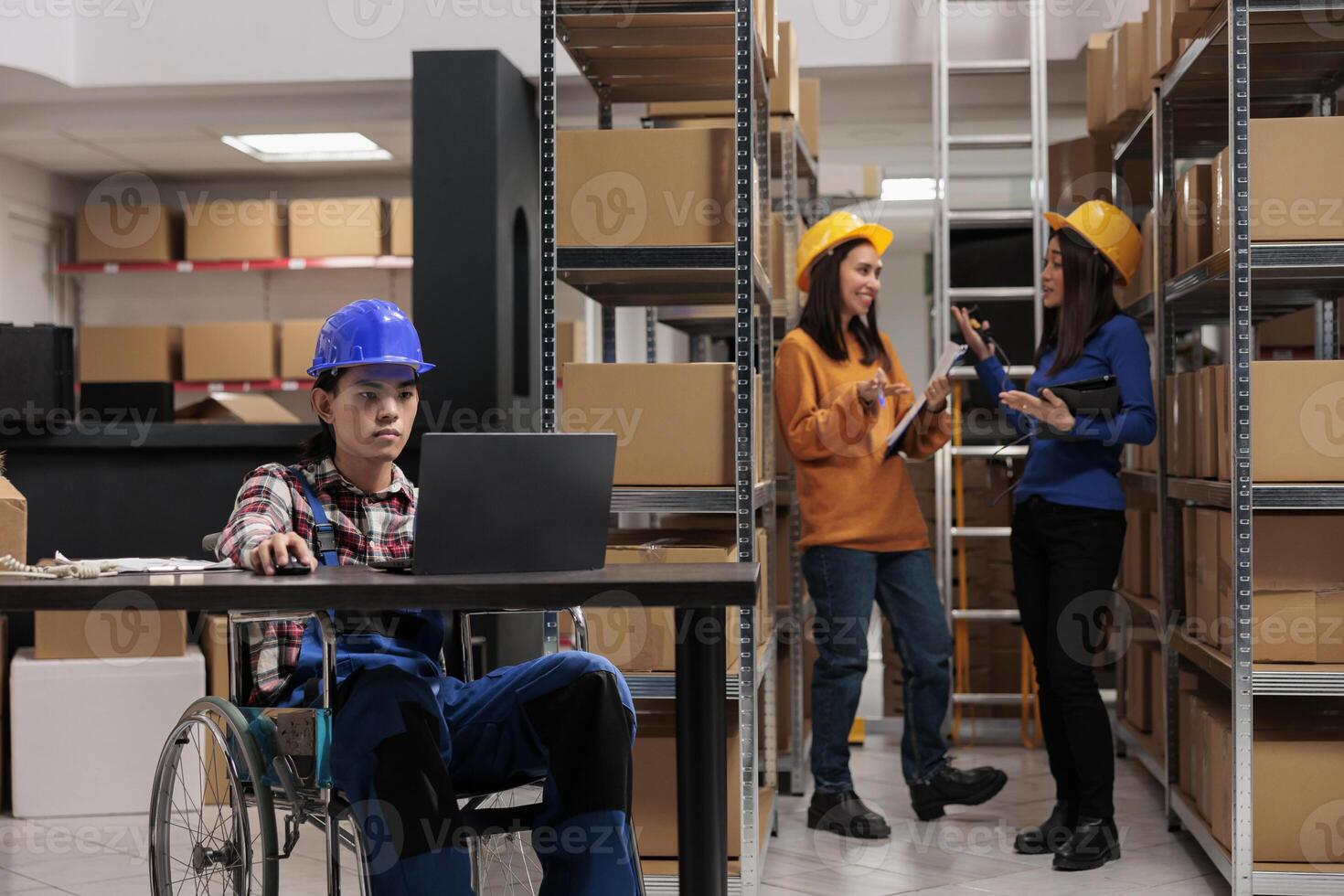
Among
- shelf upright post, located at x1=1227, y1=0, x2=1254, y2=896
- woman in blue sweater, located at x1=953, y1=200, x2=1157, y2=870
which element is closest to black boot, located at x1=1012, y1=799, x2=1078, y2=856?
woman in blue sweater, located at x1=953, y1=200, x2=1157, y2=870

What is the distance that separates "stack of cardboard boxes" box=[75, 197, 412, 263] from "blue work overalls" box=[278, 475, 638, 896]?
19.5 feet

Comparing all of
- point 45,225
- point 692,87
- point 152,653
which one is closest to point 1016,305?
point 692,87

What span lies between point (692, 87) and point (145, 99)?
3658 mm

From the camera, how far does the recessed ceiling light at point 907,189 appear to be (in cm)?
860

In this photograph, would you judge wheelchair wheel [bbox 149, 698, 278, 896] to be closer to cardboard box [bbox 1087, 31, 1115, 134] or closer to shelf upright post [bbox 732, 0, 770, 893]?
shelf upright post [bbox 732, 0, 770, 893]

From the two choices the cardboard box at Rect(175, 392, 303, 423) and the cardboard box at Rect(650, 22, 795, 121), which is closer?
the cardboard box at Rect(650, 22, 795, 121)

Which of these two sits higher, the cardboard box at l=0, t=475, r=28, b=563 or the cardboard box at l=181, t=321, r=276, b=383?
the cardboard box at l=181, t=321, r=276, b=383

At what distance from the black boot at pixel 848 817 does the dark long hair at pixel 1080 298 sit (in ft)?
4.43

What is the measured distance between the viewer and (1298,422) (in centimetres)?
307

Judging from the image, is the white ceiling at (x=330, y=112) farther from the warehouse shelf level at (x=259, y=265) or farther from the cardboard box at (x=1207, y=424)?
the cardboard box at (x=1207, y=424)

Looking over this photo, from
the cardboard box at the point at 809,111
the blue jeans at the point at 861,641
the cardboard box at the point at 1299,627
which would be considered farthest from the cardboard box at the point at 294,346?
the cardboard box at the point at 1299,627

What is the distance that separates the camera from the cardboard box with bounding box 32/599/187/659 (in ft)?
13.8

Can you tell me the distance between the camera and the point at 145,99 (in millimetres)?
6480

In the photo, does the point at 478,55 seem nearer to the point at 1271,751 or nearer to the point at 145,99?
the point at 145,99
